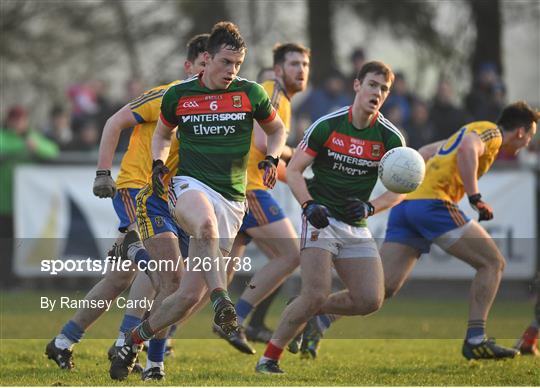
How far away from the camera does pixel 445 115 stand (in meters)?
18.1

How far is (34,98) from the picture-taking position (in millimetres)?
28219

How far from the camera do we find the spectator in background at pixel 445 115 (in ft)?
58.0

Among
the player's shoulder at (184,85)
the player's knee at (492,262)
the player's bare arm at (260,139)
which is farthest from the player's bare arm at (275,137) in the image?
the player's knee at (492,262)

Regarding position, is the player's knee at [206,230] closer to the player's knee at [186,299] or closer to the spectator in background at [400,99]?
the player's knee at [186,299]

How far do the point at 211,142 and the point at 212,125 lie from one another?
125mm

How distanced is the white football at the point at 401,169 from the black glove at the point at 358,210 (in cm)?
27

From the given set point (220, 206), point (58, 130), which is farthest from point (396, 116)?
point (220, 206)

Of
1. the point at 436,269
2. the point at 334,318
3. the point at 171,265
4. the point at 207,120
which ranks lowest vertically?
the point at 436,269

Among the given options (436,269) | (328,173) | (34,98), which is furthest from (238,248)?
(34,98)

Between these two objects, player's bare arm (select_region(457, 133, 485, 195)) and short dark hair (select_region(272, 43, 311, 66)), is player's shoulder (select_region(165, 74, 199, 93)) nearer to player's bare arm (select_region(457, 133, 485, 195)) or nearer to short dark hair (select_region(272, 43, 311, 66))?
short dark hair (select_region(272, 43, 311, 66))

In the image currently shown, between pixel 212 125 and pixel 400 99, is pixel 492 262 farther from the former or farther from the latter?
pixel 400 99

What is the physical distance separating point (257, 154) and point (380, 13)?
1298cm

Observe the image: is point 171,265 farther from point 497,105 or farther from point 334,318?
point 497,105

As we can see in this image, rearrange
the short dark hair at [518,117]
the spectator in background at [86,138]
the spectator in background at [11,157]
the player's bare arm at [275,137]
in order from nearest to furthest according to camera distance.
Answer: the player's bare arm at [275,137]
the short dark hair at [518,117]
the spectator in background at [11,157]
the spectator in background at [86,138]
